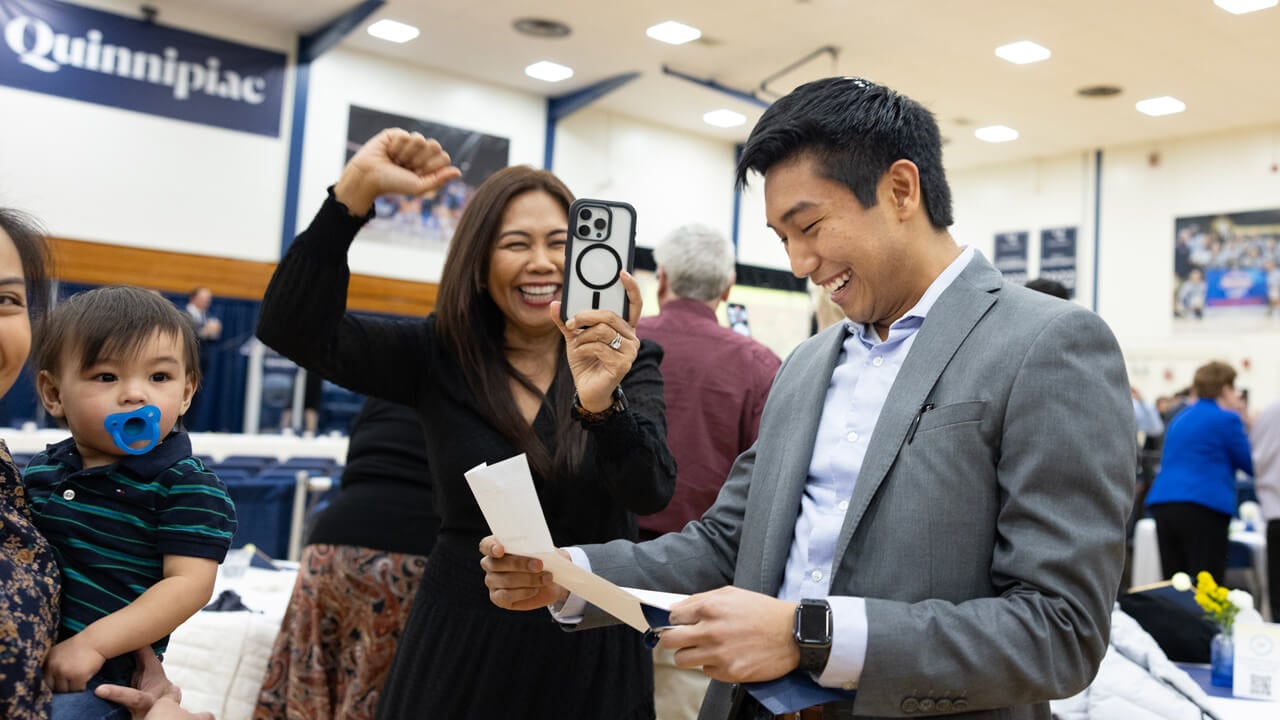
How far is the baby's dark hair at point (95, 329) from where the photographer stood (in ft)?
4.37

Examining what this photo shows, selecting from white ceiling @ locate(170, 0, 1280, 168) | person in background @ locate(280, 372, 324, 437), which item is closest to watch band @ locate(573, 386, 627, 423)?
white ceiling @ locate(170, 0, 1280, 168)

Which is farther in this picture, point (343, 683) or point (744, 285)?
point (744, 285)

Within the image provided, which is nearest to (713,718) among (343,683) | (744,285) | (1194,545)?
(343,683)

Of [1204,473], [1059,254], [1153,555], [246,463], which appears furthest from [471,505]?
[1059,254]

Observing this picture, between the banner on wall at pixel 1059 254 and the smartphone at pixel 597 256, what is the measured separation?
14.4 meters

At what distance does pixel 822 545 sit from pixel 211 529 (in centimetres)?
78

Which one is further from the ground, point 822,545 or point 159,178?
point 159,178

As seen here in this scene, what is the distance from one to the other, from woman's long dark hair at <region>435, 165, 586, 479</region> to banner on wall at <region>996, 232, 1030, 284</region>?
14.3 metres

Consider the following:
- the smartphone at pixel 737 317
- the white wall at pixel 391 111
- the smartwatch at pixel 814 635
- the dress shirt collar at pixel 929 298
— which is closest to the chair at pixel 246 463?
the white wall at pixel 391 111

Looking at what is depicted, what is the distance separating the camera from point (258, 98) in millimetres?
11961

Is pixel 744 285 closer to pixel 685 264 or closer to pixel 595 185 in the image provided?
pixel 685 264

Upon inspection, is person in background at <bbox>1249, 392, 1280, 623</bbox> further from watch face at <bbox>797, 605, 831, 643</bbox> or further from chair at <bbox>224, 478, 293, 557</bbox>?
chair at <bbox>224, 478, 293, 557</bbox>

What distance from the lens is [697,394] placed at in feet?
10.2

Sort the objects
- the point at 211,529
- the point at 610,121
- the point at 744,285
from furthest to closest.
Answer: the point at 610,121 < the point at 744,285 < the point at 211,529
